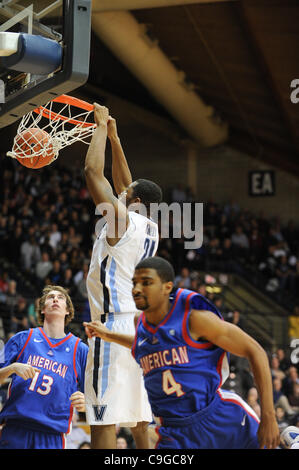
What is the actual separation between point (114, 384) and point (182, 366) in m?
0.96

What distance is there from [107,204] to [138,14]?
38.7 feet

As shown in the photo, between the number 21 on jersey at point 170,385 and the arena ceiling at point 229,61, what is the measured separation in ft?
30.6

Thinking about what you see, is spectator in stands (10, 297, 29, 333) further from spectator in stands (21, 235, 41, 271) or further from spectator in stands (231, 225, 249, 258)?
spectator in stands (231, 225, 249, 258)

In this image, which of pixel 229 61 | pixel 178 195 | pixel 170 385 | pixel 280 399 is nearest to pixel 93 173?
pixel 170 385

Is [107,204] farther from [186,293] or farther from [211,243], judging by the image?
[211,243]

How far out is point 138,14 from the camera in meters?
15.5

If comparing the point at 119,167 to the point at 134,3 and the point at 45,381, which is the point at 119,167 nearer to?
the point at 45,381

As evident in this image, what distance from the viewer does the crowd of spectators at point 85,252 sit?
12.4 meters

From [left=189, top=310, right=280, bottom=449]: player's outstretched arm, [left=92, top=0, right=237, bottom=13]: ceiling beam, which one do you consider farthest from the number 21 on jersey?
[left=92, top=0, right=237, bottom=13]: ceiling beam

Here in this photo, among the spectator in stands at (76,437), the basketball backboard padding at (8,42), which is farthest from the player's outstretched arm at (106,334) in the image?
the spectator in stands at (76,437)

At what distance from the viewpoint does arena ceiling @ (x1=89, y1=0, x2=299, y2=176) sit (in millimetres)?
13273

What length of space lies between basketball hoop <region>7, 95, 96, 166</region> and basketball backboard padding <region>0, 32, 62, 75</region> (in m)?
0.67

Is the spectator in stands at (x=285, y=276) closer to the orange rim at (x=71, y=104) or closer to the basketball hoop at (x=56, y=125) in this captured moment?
the basketball hoop at (x=56, y=125)

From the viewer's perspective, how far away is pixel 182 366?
12.8 ft
